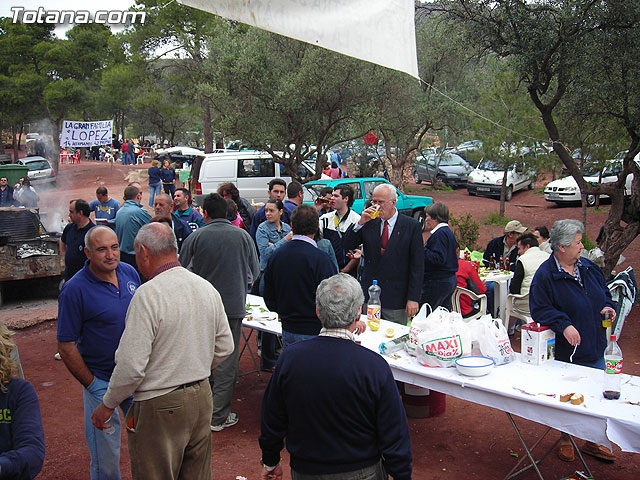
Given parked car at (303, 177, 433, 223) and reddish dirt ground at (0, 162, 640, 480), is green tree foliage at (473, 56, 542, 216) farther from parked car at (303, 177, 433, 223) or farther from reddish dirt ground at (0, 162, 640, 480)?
reddish dirt ground at (0, 162, 640, 480)

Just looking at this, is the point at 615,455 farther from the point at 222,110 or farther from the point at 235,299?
the point at 222,110

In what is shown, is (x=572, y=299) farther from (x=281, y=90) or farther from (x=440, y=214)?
(x=281, y=90)

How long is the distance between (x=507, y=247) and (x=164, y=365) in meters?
7.04

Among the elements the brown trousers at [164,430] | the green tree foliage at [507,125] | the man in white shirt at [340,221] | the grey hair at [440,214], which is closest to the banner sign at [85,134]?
the green tree foliage at [507,125]

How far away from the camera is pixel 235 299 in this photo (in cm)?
506

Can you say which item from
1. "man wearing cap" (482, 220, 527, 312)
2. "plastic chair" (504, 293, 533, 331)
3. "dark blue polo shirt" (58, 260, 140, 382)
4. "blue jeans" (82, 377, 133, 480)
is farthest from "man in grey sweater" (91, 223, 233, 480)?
"man wearing cap" (482, 220, 527, 312)

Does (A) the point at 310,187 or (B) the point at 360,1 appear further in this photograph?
(A) the point at 310,187

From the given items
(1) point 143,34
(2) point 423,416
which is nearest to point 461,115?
A: (1) point 143,34

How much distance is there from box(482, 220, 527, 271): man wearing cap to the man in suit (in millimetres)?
3370

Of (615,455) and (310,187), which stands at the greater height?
(310,187)

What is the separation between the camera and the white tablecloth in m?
3.48

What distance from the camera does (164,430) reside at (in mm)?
3123

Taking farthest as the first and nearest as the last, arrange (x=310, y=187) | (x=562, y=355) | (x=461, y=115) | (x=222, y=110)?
(x=461, y=115) < (x=222, y=110) < (x=310, y=187) < (x=562, y=355)

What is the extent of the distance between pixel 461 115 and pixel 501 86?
5.27 metres
